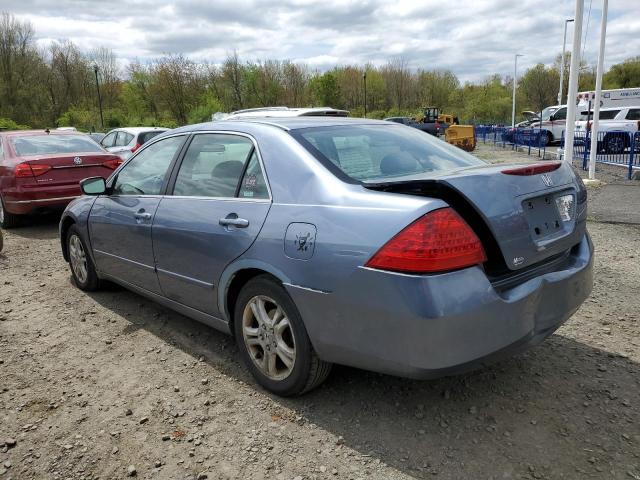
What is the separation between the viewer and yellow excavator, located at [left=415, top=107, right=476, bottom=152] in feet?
79.9

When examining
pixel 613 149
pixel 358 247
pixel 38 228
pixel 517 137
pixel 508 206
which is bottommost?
pixel 517 137

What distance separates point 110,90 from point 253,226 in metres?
58.9

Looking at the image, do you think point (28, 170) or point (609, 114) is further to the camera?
point (609, 114)

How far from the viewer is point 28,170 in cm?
776

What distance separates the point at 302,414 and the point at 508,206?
5.04ft

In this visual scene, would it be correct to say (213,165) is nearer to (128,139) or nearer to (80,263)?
(80,263)

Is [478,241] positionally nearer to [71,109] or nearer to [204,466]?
[204,466]

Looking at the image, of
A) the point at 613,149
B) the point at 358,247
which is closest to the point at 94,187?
the point at 358,247

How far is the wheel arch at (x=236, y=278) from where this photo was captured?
2.79 meters

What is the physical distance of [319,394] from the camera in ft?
10.0

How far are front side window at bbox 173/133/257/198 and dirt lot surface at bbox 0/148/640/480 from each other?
3.76ft

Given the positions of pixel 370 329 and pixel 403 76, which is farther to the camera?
pixel 403 76

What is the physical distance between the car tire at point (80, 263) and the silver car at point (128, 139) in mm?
6702

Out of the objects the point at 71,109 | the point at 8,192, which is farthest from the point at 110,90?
the point at 8,192
